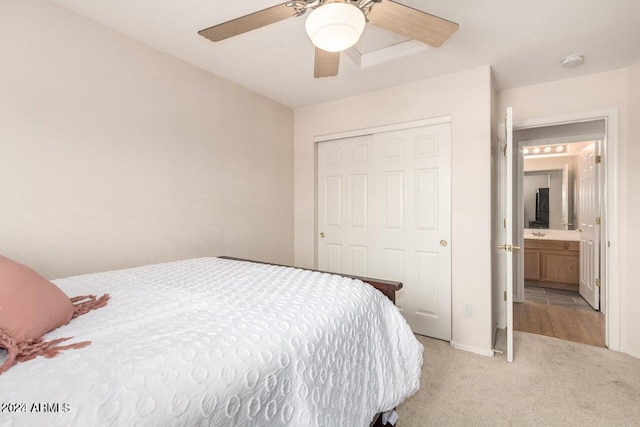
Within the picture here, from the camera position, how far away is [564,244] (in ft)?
14.8

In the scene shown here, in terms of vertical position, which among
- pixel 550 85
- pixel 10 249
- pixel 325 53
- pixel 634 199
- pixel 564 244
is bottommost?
pixel 564 244

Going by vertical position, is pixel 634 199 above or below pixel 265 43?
below

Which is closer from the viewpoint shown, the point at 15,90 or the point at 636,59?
the point at 15,90

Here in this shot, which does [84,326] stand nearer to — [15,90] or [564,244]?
[15,90]

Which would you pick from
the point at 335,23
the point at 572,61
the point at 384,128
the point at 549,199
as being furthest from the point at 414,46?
the point at 549,199

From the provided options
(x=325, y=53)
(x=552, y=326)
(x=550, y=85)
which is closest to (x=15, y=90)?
(x=325, y=53)

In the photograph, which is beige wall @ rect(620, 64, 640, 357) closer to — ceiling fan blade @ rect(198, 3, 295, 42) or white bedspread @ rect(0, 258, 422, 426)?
white bedspread @ rect(0, 258, 422, 426)

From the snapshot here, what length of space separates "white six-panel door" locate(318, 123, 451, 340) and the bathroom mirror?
3049mm

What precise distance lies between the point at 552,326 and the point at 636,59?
2.48 metres

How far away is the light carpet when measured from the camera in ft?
5.72

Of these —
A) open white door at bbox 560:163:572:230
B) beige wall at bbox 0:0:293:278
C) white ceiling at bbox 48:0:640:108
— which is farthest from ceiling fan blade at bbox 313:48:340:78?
open white door at bbox 560:163:572:230

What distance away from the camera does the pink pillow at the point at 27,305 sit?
33.7 inches

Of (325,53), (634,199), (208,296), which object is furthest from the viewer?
(634,199)

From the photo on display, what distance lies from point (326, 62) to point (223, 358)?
59.6 inches
